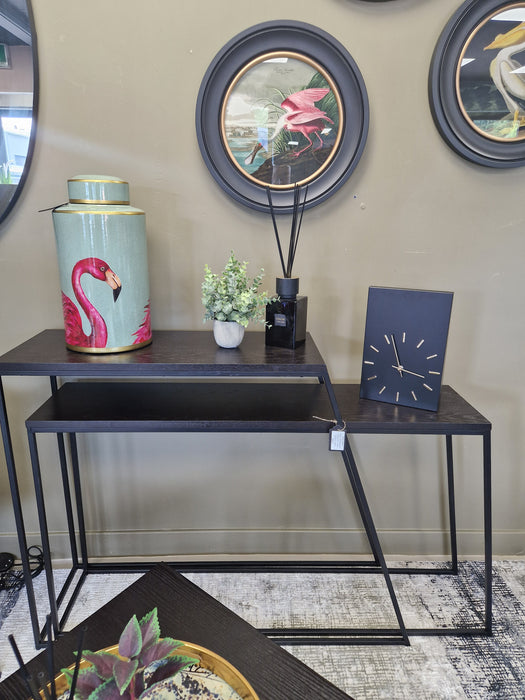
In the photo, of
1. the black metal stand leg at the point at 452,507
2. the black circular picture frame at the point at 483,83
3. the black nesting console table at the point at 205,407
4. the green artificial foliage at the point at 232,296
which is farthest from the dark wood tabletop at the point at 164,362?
the black circular picture frame at the point at 483,83

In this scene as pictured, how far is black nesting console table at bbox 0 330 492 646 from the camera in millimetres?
1155

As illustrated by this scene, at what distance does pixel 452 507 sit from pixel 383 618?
0.45 meters

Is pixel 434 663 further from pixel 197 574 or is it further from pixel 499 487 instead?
pixel 197 574

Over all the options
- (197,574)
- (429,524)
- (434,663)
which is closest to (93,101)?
(197,574)

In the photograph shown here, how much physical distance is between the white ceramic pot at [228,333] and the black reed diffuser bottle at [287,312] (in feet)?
0.29

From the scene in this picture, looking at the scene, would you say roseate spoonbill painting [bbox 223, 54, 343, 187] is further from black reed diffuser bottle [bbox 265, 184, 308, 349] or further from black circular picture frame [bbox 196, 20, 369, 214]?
black reed diffuser bottle [bbox 265, 184, 308, 349]

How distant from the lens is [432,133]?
4.50 ft

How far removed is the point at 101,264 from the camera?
1.16m

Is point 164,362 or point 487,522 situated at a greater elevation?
point 164,362

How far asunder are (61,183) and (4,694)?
1.28 meters

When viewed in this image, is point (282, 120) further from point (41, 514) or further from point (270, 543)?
point (270, 543)

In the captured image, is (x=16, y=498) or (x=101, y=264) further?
(x=16, y=498)

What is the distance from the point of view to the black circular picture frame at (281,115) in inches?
50.7

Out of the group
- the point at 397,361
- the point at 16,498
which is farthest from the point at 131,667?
the point at 397,361
